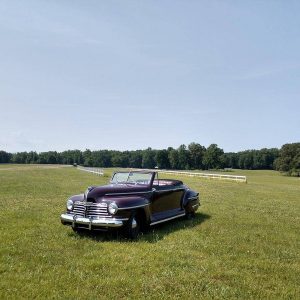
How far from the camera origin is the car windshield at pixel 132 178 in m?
11.4

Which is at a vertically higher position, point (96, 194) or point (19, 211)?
point (96, 194)

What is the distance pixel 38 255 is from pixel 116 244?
1.92m

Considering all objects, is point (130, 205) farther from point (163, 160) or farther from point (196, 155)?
point (163, 160)

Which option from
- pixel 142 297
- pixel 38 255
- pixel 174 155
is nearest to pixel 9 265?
pixel 38 255

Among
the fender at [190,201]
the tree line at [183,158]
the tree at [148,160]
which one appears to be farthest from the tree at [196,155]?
the fender at [190,201]

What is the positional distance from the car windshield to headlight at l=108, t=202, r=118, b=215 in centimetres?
214

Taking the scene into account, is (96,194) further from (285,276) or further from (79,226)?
(285,276)

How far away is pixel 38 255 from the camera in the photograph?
7.75m

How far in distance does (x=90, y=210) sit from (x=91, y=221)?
368mm

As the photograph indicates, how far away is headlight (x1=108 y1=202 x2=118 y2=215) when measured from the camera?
9.22 meters

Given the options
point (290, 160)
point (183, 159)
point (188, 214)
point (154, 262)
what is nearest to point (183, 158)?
point (183, 159)

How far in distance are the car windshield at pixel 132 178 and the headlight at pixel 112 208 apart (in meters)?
2.14

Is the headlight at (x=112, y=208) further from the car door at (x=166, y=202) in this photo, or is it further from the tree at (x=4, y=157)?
the tree at (x=4, y=157)

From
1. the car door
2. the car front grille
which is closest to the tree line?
the car door
